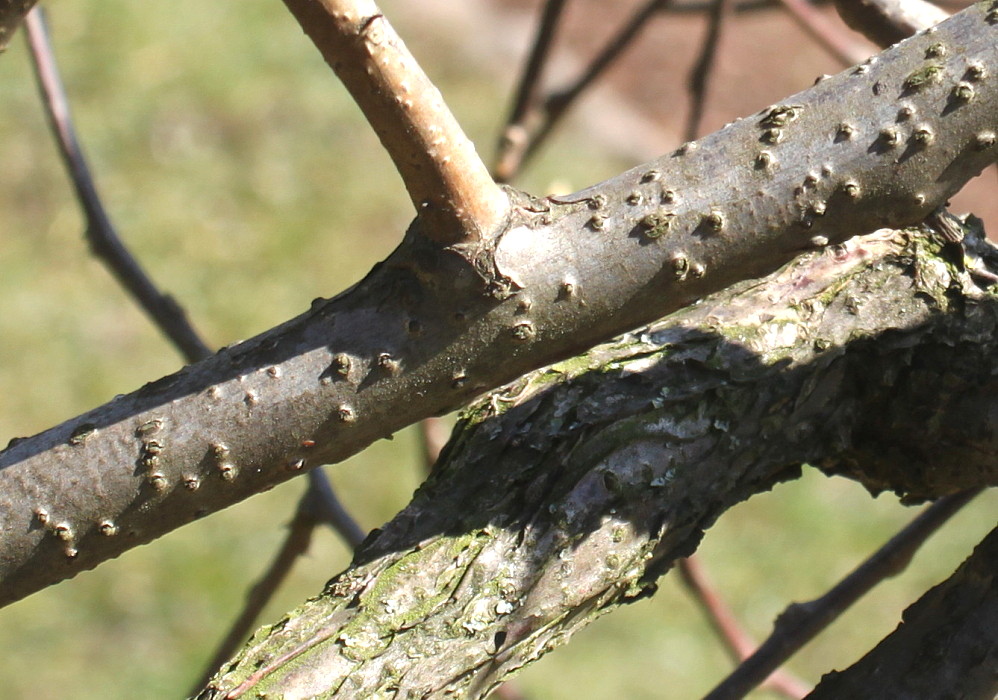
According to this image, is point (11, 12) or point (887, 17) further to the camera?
point (887, 17)

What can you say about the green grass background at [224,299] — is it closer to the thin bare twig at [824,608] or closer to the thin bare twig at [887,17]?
the thin bare twig at [824,608]

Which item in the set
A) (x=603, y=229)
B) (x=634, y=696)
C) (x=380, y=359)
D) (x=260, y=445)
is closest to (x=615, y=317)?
(x=603, y=229)

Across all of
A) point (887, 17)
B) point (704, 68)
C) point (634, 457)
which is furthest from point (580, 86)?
point (634, 457)

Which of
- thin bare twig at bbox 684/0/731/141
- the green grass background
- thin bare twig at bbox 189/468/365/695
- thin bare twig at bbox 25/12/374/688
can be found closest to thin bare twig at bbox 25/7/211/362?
thin bare twig at bbox 25/12/374/688

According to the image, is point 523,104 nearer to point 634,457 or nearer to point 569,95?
point 569,95

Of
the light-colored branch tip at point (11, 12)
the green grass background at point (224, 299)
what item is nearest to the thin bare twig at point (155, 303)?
the light-colored branch tip at point (11, 12)

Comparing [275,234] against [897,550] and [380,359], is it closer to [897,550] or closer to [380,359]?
[897,550]
